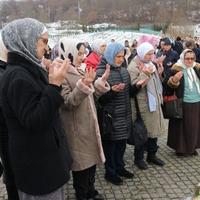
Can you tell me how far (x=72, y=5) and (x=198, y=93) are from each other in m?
81.8

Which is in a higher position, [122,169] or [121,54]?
[121,54]

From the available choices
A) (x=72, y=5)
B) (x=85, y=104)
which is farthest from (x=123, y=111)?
(x=72, y=5)

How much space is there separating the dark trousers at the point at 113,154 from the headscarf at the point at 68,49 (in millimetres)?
1160

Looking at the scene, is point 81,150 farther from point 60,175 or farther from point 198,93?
point 198,93

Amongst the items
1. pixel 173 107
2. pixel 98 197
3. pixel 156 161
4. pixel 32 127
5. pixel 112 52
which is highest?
pixel 112 52

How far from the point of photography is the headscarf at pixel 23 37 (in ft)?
7.51

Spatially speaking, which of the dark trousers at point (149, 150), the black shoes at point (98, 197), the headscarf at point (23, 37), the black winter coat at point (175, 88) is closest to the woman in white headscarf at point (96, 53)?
the black winter coat at point (175, 88)

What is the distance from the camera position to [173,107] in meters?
4.90

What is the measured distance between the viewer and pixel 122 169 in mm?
4461

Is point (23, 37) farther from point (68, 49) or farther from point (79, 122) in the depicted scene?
point (79, 122)

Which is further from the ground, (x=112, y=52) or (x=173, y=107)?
(x=112, y=52)

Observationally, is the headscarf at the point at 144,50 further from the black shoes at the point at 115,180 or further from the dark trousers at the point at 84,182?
the dark trousers at the point at 84,182

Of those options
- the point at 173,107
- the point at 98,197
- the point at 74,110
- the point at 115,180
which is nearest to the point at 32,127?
the point at 74,110

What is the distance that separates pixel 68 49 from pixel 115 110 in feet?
3.20
